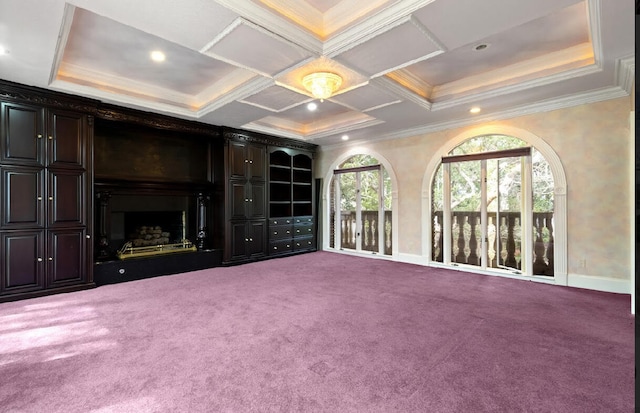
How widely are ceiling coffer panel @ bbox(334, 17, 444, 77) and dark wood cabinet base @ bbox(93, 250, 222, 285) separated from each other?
3.98 m

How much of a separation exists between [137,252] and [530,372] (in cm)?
523

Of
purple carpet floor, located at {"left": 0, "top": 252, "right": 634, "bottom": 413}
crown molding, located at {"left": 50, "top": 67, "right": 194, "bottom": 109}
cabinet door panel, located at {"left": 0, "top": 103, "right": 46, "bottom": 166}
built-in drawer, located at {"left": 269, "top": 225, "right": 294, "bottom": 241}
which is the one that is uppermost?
crown molding, located at {"left": 50, "top": 67, "right": 194, "bottom": 109}

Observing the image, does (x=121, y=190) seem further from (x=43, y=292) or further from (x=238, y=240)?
(x=238, y=240)

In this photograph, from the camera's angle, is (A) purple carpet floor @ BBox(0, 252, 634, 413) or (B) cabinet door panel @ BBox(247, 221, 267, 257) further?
(B) cabinet door panel @ BBox(247, 221, 267, 257)

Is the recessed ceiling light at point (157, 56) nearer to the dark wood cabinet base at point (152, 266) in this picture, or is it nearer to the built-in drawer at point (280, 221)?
the dark wood cabinet base at point (152, 266)

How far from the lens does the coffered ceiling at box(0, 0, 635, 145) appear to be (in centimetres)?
234

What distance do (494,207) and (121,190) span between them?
5.92 metres

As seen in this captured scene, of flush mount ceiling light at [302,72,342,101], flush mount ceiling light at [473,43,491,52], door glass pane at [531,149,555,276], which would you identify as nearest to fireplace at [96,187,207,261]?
flush mount ceiling light at [302,72,342,101]

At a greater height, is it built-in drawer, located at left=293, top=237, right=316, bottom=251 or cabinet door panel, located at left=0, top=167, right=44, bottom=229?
cabinet door panel, located at left=0, top=167, right=44, bottom=229

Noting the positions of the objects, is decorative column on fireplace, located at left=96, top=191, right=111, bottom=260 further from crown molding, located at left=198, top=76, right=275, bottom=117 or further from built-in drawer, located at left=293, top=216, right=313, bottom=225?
built-in drawer, located at left=293, top=216, right=313, bottom=225

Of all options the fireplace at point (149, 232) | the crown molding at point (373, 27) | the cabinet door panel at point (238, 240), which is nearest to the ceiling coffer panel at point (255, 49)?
the crown molding at point (373, 27)

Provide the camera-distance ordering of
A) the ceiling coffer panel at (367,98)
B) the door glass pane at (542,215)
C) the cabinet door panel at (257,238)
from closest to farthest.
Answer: the ceiling coffer panel at (367,98), the door glass pane at (542,215), the cabinet door panel at (257,238)

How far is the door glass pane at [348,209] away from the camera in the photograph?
274 inches

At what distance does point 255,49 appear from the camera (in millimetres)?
2807
